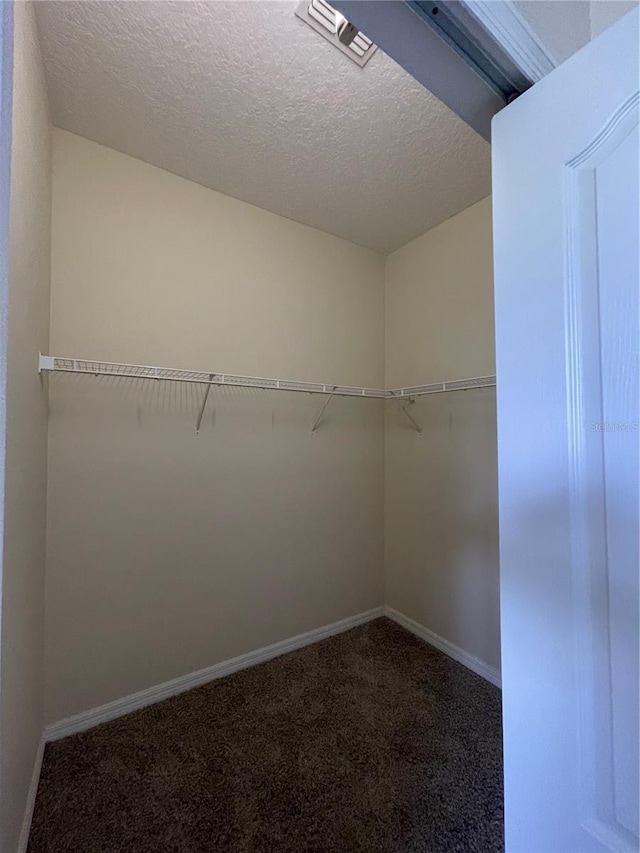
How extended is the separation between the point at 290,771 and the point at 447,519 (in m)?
1.40

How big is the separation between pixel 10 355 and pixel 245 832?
1626 millimetres

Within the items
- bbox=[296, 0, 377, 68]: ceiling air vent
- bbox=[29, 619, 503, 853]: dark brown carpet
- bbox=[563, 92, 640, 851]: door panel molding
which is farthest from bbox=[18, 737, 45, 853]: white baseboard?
bbox=[296, 0, 377, 68]: ceiling air vent

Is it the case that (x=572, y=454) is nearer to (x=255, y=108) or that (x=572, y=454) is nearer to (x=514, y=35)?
(x=514, y=35)

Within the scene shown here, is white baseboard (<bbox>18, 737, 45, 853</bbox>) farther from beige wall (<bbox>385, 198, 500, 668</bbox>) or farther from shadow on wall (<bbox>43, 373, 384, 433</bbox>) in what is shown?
beige wall (<bbox>385, 198, 500, 668</bbox>)

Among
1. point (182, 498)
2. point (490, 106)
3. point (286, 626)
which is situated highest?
point (490, 106)

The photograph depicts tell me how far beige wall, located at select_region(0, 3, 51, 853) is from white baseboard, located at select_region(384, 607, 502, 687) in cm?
195

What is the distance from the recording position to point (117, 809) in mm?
1189

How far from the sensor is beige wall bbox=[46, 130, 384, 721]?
5.01 feet

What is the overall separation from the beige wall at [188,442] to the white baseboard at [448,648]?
0.27 metres

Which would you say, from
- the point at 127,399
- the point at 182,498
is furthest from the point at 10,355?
the point at 182,498

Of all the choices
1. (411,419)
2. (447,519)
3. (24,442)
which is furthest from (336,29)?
(447,519)

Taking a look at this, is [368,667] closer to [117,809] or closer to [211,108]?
[117,809]

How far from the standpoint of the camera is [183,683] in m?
1.74

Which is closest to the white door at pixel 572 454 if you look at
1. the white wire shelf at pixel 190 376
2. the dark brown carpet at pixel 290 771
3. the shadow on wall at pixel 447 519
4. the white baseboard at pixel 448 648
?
the dark brown carpet at pixel 290 771
